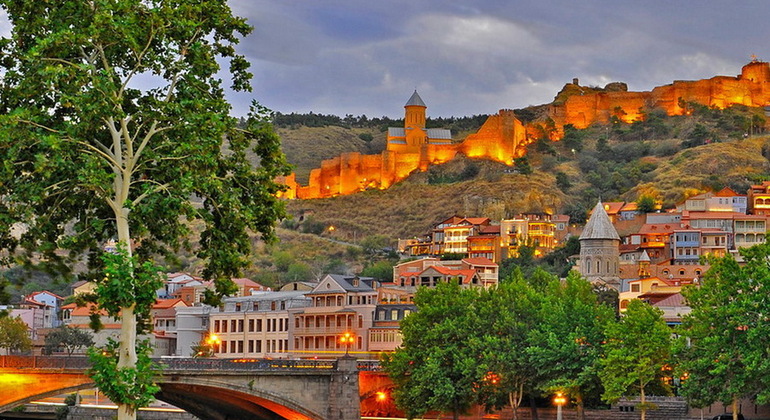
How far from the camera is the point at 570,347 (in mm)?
46500

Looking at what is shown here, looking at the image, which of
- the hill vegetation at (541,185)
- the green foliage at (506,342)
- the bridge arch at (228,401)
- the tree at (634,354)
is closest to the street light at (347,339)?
the green foliage at (506,342)

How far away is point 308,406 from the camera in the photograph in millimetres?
45062

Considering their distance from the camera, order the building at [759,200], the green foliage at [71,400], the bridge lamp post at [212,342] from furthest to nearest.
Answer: the building at [759,200], the bridge lamp post at [212,342], the green foliage at [71,400]

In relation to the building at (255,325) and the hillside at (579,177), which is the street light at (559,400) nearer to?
the building at (255,325)

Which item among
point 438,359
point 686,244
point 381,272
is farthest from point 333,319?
point 686,244

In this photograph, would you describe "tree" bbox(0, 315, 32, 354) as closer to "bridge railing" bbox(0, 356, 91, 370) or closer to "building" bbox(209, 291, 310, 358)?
"building" bbox(209, 291, 310, 358)

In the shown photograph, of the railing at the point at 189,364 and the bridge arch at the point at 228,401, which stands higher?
the railing at the point at 189,364

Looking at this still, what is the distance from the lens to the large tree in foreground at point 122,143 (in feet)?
51.1

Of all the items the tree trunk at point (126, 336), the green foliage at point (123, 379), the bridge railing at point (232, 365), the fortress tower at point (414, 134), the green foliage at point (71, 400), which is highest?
the fortress tower at point (414, 134)

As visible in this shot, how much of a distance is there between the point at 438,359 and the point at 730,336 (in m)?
13.4

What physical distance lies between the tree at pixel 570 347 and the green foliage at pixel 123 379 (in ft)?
104

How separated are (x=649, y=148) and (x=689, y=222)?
45.8 meters

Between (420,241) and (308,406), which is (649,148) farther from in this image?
(308,406)

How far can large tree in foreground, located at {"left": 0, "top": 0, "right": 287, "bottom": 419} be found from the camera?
1557cm
